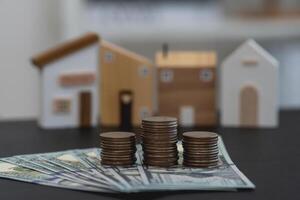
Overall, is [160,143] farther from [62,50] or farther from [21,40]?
[21,40]

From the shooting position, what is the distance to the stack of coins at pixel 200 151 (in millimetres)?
1246

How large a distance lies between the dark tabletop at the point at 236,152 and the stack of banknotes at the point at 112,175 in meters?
0.02

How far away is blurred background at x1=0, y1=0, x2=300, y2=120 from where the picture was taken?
3.13 meters

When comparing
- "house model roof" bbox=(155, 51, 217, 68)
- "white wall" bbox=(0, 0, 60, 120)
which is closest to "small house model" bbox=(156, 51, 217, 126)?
"house model roof" bbox=(155, 51, 217, 68)

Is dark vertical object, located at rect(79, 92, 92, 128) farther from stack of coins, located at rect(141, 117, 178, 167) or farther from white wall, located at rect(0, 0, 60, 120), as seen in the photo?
white wall, located at rect(0, 0, 60, 120)

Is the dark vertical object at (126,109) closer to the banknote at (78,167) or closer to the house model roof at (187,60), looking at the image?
the house model roof at (187,60)

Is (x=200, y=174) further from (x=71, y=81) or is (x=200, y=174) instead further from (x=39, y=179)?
(x=71, y=81)

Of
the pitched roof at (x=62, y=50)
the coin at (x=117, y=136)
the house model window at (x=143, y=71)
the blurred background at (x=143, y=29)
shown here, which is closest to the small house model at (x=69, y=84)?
the pitched roof at (x=62, y=50)

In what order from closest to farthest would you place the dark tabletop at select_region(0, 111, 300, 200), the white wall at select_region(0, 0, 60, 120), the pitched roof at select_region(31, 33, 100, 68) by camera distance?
the dark tabletop at select_region(0, 111, 300, 200) → the pitched roof at select_region(31, 33, 100, 68) → the white wall at select_region(0, 0, 60, 120)

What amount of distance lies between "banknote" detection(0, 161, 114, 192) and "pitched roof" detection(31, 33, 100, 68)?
71 cm

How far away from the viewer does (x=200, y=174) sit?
118cm

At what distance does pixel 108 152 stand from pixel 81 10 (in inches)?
80.0

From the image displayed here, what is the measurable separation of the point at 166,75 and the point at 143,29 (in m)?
1.24

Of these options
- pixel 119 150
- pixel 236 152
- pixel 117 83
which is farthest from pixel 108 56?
pixel 119 150
